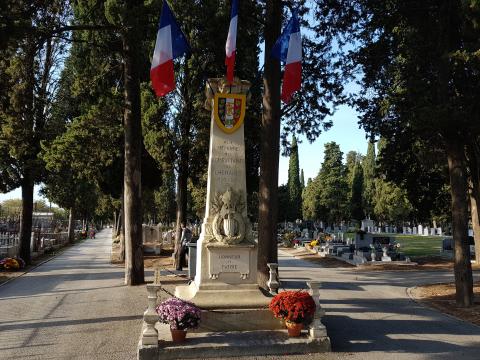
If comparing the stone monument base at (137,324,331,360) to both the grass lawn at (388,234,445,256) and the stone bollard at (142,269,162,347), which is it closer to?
the stone bollard at (142,269,162,347)

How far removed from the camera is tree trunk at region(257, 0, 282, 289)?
12.9 meters

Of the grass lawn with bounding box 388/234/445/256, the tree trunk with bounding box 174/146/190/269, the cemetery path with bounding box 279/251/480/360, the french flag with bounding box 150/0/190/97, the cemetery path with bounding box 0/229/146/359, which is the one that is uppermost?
the french flag with bounding box 150/0/190/97

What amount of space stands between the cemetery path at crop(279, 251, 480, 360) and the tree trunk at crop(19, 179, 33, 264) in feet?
43.5

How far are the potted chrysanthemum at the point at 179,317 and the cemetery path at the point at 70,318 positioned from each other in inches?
28.0

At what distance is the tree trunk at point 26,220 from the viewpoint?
22812 mm

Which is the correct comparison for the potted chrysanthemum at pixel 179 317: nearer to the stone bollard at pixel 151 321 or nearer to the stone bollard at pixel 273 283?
the stone bollard at pixel 151 321

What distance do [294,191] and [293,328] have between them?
6900 centimetres

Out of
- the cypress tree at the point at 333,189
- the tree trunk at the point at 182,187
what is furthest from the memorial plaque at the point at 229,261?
the cypress tree at the point at 333,189

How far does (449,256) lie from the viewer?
26.3 m

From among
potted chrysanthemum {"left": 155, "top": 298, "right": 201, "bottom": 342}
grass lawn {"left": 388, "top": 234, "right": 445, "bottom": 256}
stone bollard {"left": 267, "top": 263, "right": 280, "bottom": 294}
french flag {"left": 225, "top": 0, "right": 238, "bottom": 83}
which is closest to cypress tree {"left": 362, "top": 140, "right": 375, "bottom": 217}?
grass lawn {"left": 388, "top": 234, "right": 445, "bottom": 256}

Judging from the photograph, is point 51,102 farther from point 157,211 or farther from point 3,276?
point 157,211

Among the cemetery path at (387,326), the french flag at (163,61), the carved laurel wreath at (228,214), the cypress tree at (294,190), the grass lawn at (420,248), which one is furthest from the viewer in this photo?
the cypress tree at (294,190)

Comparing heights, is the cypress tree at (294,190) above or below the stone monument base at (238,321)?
above

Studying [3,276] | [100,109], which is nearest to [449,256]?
[100,109]
